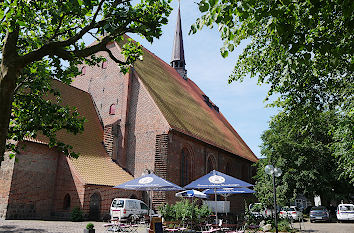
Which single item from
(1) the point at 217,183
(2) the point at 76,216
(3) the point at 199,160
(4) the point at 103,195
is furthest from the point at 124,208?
(3) the point at 199,160

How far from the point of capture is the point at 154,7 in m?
8.69

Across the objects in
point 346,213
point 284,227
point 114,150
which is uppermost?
point 114,150

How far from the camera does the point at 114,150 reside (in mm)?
24344

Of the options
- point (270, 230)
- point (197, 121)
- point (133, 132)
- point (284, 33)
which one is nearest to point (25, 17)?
point (284, 33)

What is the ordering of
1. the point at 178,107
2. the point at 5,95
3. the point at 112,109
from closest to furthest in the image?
the point at 5,95 < the point at 112,109 < the point at 178,107

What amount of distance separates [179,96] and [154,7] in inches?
892

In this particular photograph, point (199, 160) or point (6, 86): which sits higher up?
point (199, 160)

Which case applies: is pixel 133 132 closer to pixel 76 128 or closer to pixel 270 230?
pixel 270 230

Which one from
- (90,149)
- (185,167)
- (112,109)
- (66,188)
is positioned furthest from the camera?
(112,109)

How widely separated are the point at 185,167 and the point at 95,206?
7.81 metres

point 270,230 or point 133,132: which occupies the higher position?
point 133,132

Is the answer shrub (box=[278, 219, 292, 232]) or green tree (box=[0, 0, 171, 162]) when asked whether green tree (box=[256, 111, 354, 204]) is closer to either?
shrub (box=[278, 219, 292, 232])

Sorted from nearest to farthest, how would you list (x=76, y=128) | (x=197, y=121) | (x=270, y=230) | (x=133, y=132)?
(x=76, y=128)
(x=270, y=230)
(x=133, y=132)
(x=197, y=121)

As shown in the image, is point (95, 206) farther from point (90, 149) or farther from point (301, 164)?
point (301, 164)
